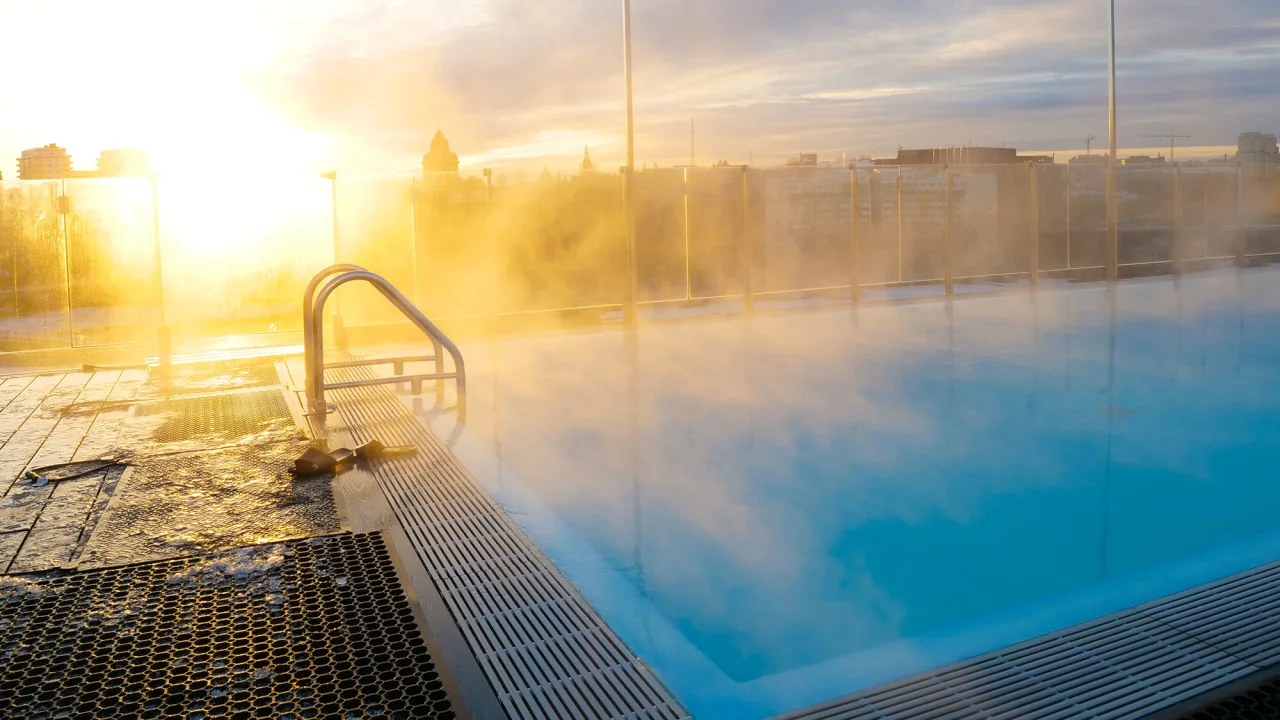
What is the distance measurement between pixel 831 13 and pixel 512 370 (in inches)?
294

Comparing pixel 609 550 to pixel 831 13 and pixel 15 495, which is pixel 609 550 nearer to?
pixel 15 495

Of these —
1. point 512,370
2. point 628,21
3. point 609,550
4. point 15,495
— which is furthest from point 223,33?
point 609,550

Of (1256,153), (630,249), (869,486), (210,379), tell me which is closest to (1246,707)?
(869,486)

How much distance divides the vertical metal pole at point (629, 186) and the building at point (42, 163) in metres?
5.26

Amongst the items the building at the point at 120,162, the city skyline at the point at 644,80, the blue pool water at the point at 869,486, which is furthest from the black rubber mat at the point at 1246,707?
the building at the point at 120,162

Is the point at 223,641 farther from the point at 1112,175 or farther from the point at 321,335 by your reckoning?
the point at 1112,175

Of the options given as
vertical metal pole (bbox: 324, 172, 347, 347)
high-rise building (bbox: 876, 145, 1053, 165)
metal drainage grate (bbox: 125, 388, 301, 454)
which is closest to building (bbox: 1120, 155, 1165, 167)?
high-rise building (bbox: 876, 145, 1053, 165)

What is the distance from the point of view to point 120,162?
9.02 m

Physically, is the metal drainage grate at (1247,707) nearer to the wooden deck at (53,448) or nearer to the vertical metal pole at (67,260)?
the wooden deck at (53,448)

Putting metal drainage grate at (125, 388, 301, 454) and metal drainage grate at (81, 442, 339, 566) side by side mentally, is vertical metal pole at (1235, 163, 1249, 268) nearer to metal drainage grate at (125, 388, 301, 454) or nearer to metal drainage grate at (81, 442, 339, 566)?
Result: metal drainage grate at (125, 388, 301, 454)

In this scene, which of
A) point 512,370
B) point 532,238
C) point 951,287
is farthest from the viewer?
point 532,238

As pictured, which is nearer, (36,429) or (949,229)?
(36,429)

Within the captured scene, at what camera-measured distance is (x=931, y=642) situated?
96.3 inches

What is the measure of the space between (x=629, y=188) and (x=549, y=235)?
185 inches
